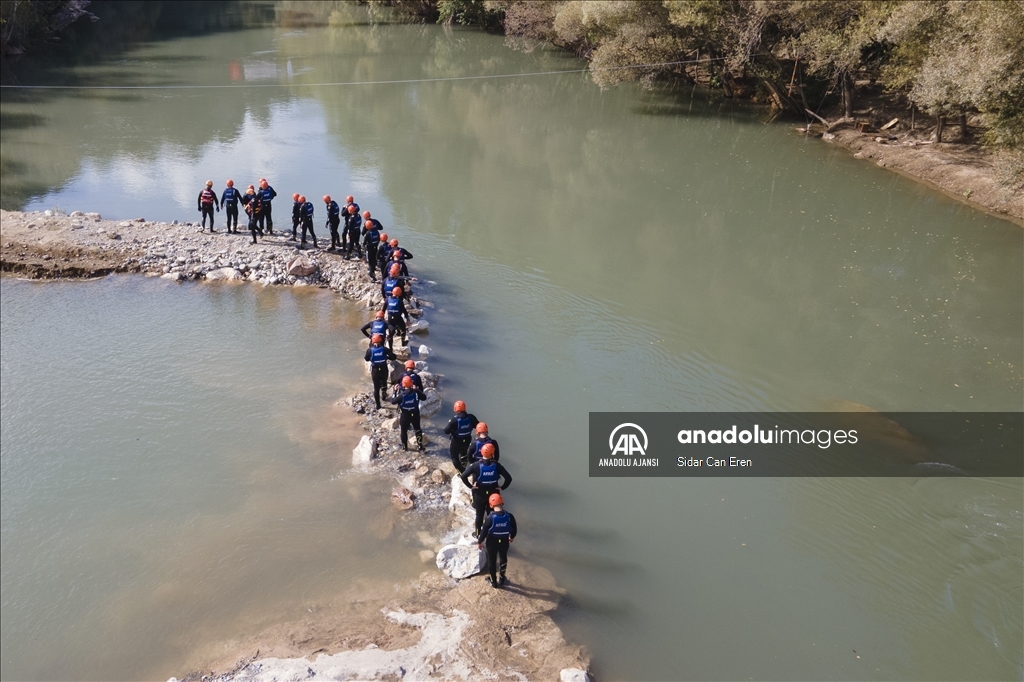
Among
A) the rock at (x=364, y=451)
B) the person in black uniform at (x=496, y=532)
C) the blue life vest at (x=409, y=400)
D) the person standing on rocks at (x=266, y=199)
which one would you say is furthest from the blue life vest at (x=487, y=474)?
the person standing on rocks at (x=266, y=199)

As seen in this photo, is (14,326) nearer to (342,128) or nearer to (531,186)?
(531,186)

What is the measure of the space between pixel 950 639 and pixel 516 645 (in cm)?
575

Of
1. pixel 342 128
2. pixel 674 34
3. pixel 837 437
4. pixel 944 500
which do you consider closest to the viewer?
pixel 944 500

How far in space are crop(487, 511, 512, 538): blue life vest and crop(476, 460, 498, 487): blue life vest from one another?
0.73 meters

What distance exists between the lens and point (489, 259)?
20.5 metres

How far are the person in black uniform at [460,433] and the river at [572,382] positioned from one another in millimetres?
1188

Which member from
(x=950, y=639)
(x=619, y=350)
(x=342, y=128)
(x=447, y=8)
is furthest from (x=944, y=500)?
(x=447, y=8)

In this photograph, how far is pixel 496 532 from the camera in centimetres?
945

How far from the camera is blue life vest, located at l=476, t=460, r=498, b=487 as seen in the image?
10.1m

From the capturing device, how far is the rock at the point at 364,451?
12393 mm

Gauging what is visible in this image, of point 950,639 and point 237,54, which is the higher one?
point 237,54

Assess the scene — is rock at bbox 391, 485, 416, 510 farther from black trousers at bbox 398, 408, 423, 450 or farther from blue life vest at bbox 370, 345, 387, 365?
blue life vest at bbox 370, 345, 387, 365

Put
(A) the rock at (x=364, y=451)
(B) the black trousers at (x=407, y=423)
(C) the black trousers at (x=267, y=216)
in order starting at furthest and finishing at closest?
(C) the black trousers at (x=267, y=216) < (A) the rock at (x=364, y=451) < (B) the black trousers at (x=407, y=423)

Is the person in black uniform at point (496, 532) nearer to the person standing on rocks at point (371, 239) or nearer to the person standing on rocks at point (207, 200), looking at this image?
the person standing on rocks at point (371, 239)
